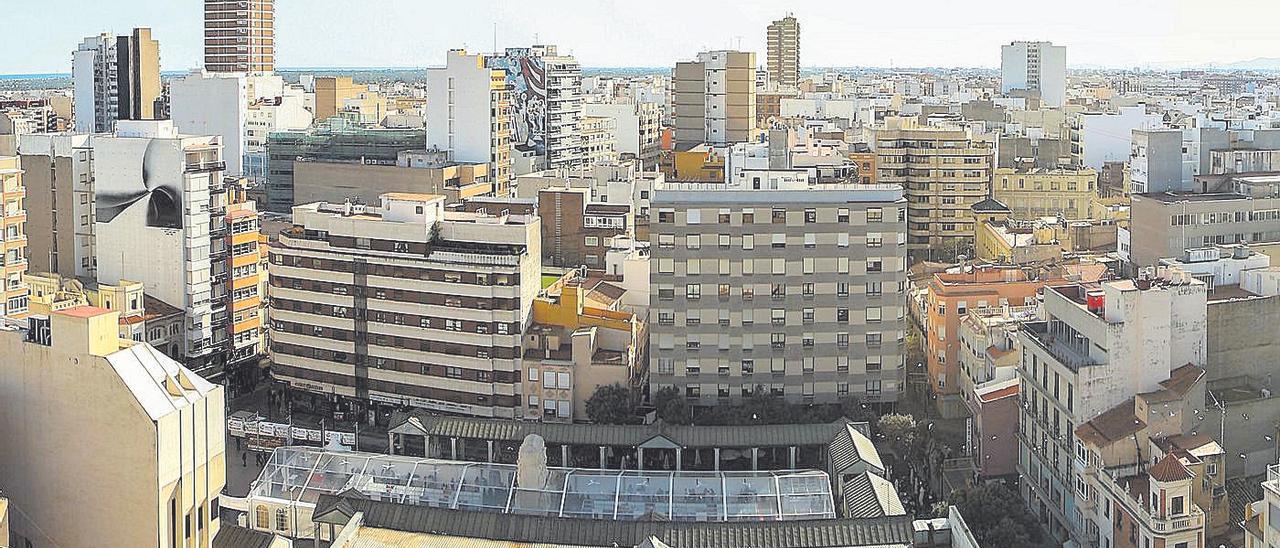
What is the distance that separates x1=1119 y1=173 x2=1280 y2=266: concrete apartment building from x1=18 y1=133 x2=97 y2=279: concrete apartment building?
3082cm

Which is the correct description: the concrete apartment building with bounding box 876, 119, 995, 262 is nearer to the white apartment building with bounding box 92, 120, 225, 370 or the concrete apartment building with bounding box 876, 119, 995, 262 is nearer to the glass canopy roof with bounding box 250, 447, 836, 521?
the white apartment building with bounding box 92, 120, 225, 370

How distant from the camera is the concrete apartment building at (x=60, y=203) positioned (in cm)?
4903

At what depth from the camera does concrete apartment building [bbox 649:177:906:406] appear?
132ft

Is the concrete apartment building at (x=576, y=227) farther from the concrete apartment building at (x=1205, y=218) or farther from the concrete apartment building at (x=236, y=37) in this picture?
the concrete apartment building at (x=236, y=37)

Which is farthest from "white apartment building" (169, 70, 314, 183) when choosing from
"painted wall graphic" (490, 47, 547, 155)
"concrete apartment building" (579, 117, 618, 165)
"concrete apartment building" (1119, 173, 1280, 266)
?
"concrete apartment building" (1119, 173, 1280, 266)

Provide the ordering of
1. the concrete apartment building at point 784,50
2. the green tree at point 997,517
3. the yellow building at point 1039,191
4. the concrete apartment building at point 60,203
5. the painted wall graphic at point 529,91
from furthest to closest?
the concrete apartment building at point 784,50
the painted wall graphic at point 529,91
the yellow building at point 1039,191
the concrete apartment building at point 60,203
the green tree at point 997,517

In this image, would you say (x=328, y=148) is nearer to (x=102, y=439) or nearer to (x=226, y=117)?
(x=226, y=117)

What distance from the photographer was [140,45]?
95375mm

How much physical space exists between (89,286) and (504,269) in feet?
47.9

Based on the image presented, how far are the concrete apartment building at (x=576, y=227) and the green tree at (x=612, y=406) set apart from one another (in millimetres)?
13490

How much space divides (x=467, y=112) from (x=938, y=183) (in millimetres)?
20066

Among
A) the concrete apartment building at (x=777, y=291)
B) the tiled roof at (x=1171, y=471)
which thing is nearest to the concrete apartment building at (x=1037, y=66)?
the concrete apartment building at (x=777, y=291)

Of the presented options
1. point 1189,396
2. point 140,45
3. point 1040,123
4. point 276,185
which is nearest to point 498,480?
point 1189,396

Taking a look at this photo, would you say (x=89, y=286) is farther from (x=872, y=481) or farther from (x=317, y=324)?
(x=872, y=481)
